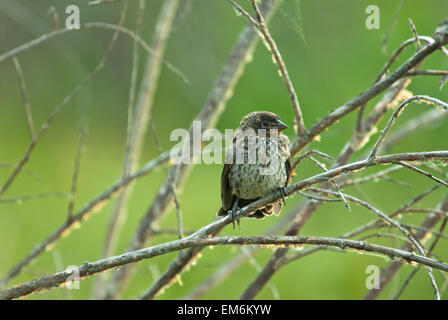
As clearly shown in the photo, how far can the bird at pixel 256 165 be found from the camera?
3.38 m

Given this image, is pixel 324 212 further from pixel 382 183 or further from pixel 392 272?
pixel 392 272

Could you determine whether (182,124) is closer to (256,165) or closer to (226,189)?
(226,189)

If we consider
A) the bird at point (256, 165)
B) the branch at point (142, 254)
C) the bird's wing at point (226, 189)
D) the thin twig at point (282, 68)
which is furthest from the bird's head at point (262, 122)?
the branch at point (142, 254)

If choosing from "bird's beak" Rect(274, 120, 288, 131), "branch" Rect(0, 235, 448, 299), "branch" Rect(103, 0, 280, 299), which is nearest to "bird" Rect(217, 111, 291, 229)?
"bird's beak" Rect(274, 120, 288, 131)

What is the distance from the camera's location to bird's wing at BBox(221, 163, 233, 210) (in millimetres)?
3613

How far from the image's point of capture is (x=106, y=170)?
7.74 meters

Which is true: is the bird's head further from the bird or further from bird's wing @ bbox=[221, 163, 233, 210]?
bird's wing @ bbox=[221, 163, 233, 210]

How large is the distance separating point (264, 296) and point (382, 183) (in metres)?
2.31

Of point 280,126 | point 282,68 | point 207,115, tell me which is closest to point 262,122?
point 280,126

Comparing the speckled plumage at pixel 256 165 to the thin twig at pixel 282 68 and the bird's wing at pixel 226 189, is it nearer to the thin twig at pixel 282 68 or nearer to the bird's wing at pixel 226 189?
the bird's wing at pixel 226 189

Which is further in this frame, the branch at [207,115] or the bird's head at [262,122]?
the branch at [207,115]

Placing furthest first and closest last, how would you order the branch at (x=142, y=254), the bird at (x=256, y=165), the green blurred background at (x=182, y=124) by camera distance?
the green blurred background at (x=182, y=124) → the bird at (x=256, y=165) → the branch at (x=142, y=254)

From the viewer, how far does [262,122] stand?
3656 mm

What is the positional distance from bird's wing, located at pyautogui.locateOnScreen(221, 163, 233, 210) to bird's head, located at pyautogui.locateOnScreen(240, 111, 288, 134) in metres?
0.29
